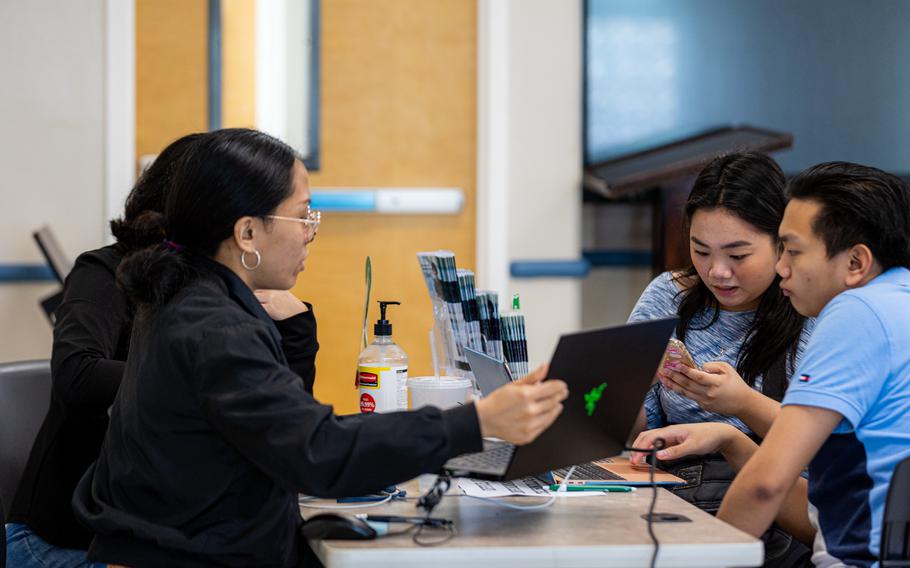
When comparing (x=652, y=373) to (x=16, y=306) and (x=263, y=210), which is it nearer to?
(x=263, y=210)

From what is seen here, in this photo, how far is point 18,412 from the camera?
75.7 inches

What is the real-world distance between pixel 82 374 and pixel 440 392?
602mm

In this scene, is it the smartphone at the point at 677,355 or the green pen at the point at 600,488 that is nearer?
the green pen at the point at 600,488

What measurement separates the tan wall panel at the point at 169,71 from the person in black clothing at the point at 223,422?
221 centimetres

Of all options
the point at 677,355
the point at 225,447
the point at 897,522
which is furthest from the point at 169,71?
the point at 897,522

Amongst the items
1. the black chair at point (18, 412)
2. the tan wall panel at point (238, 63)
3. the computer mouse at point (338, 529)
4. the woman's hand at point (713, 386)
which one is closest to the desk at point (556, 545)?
the computer mouse at point (338, 529)

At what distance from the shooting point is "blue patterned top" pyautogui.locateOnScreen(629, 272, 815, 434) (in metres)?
1.92

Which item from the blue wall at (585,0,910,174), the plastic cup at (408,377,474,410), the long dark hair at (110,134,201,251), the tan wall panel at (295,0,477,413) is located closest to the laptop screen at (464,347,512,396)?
the plastic cup at (408,377,474,410)

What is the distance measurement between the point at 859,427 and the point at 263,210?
34.0 inches

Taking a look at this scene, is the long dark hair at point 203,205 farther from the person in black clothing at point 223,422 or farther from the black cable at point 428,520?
the black cable at point 428,520

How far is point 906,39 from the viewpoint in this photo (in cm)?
368

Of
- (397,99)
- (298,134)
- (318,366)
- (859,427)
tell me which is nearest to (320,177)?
(298,134)

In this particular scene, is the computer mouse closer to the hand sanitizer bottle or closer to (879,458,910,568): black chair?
the hand sanitizer bottle

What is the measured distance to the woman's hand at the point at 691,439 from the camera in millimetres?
1667
